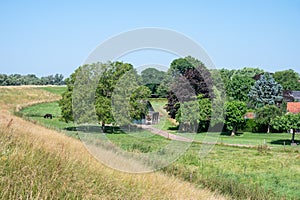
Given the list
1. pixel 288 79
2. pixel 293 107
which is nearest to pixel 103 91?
pixel 293 107

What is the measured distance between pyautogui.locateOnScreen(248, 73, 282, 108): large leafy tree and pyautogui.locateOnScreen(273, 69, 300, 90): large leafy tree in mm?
26316

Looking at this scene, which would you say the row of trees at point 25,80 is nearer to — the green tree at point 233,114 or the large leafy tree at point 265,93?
the large leafy tree at point 265,93

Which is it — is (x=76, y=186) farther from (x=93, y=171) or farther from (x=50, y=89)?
(x=50, y=89)

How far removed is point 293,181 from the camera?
1927 cm

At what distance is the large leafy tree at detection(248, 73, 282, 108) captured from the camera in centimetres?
6084

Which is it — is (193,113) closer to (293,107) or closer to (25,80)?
(293,107)

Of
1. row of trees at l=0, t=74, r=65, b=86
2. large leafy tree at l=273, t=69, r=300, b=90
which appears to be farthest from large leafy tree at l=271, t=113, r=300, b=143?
row of trees at l=0, t=74, r=65, b=86

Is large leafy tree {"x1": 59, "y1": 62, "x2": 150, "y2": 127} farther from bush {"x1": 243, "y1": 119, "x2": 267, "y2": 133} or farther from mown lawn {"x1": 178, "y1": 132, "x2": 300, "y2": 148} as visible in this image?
bush {"x1": 243, "y1": 119, "x2": 267, "y2": 133}

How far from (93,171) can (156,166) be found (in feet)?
19.1

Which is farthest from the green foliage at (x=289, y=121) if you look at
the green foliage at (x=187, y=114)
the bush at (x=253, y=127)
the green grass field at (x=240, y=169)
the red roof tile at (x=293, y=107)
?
the red roof tile at (x=293, y=107)

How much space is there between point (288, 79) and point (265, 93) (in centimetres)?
2966

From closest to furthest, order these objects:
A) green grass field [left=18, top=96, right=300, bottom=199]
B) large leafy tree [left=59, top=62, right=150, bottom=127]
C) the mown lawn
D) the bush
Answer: green grass field [left=18, top=96, right=300, bottom=199] < large leafy tree [left=59, top=62, right=150, bottom=127] < the mown lawn < the bush

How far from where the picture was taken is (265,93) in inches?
2418

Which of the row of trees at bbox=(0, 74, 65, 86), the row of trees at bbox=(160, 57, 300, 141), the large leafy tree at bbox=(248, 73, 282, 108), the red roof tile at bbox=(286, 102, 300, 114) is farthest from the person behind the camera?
the row of trees at bbox=(0, 74, 65, 86)
